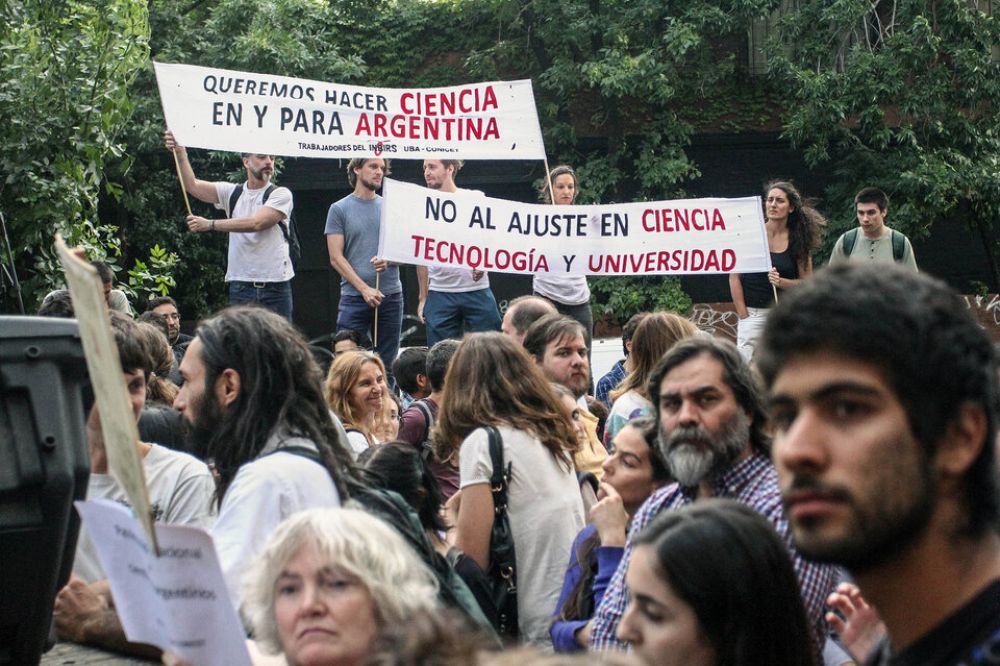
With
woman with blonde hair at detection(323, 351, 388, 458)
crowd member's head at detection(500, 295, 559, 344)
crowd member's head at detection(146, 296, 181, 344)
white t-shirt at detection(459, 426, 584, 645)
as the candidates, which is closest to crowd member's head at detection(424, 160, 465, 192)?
crowd member's head at detection(146, 296, 181, 344)

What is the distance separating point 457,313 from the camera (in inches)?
383

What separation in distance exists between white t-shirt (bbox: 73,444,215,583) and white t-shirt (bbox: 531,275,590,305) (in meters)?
5.87

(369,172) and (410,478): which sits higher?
(369,172)

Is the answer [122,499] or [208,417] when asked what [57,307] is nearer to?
[122,499]

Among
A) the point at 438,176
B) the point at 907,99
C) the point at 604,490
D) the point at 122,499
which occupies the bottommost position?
the point at 604,490

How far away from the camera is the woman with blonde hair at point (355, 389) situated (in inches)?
251

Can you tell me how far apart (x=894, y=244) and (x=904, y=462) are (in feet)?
28.1

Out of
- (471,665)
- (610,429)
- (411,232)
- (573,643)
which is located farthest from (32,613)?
(411,232)

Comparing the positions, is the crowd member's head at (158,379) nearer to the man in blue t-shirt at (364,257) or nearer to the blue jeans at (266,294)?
the blue jeans at (266,294)

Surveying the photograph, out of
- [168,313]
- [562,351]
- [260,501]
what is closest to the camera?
[260,501]

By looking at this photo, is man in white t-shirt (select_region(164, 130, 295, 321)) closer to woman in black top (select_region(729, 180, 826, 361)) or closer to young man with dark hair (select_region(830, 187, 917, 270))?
woman in black top (select_region(729, 180, 826, 361))

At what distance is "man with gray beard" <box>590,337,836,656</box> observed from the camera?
364cm

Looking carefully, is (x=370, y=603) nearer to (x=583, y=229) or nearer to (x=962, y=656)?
(x=962, y=656)

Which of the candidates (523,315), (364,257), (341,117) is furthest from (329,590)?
(341,117)
